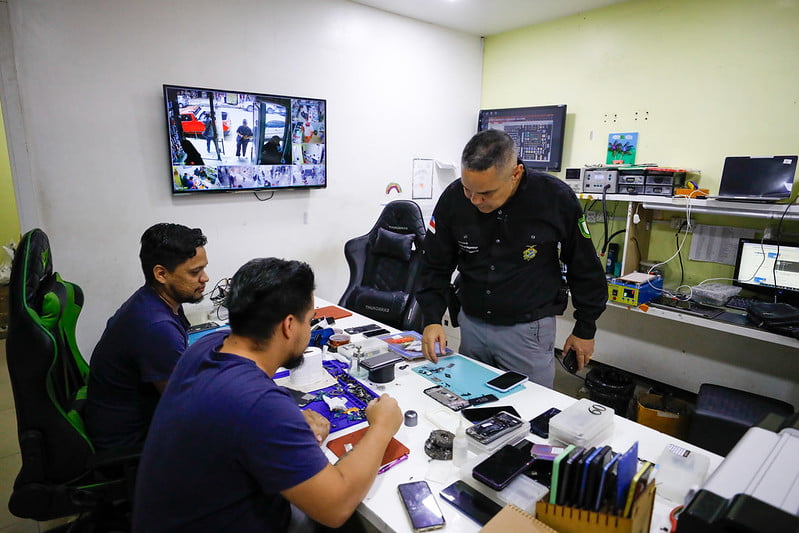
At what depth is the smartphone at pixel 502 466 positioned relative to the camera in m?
1.05

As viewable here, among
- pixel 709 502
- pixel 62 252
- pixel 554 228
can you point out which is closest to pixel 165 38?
pixel 62 252

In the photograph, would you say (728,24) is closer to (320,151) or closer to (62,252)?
(320,151)

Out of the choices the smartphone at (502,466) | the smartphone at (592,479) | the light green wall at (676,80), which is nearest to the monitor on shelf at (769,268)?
the light green wall at (676,80)

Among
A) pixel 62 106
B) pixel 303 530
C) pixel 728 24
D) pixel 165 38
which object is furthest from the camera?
pixel 728 24

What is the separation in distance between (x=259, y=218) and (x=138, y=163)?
81cm

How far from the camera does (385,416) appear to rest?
117 centimetres

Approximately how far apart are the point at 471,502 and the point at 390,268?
1.91 metres

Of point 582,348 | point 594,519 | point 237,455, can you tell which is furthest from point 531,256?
point 237,455

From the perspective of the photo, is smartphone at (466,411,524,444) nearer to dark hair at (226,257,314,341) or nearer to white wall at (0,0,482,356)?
dark hair at (226,257,314,341)

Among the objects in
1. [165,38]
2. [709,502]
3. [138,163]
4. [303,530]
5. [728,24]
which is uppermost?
[728,24]

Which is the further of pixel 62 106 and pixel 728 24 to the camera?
pixel 728 24

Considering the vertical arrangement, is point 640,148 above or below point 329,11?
below

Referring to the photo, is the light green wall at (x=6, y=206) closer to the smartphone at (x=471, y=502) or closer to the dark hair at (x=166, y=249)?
the dark hair at (x=166, y=249)

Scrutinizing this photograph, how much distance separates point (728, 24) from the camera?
9.36 ft
